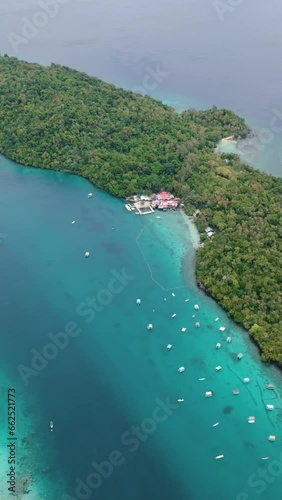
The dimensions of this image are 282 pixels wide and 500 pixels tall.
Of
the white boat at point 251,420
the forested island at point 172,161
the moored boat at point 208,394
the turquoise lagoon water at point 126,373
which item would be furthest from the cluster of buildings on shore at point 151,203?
the white boat at point 251,420

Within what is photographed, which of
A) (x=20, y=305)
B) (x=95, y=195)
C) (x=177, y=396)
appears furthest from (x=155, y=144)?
(x=177, y=396)

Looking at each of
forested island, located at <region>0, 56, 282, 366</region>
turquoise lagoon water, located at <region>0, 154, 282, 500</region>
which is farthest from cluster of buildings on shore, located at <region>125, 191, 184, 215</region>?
turquoise lagoon water, located at <region>0, 154, 282, 500</region>

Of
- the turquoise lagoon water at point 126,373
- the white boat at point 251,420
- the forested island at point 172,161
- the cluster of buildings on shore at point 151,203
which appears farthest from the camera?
the cluster of buildings on shore at point 151,203

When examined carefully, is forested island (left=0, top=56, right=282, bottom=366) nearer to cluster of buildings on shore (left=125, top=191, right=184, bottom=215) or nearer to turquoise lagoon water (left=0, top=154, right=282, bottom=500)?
cluster of buildings on shore (left=125, top=191, right=184, bottom=215)

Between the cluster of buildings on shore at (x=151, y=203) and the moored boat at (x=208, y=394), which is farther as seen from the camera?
the cluster of buildings on shore at (x=151, y=203)

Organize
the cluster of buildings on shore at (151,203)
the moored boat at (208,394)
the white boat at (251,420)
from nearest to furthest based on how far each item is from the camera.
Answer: the white boat at (251,420)
the moored boat at (208,394)
the cluster of buildings on shore at (151,203)

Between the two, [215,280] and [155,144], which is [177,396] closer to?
[215,280]

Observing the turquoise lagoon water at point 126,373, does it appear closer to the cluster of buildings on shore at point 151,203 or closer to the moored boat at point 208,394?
the moored boat at point 208,394
